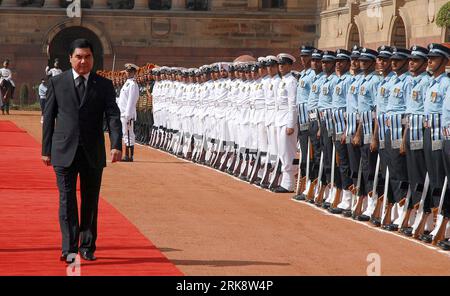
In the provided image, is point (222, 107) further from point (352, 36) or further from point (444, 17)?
point (352, 36)

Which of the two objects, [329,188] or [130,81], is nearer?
[329,188]

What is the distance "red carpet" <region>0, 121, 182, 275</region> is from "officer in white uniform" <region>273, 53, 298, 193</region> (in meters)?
3.68

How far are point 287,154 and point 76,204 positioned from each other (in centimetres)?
946

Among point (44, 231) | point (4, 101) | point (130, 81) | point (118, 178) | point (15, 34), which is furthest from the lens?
point (15, 34)

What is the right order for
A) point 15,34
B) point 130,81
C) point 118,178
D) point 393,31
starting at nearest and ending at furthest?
point 118,178 < point 130,81 < point 393,31 < point 15,34

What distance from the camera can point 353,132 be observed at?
1808 cm

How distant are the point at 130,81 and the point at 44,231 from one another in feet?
51.0

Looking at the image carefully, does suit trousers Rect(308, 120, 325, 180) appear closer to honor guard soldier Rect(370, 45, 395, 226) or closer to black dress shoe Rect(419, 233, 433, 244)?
honor guard soldier Rect(370, 45, 395, 226)

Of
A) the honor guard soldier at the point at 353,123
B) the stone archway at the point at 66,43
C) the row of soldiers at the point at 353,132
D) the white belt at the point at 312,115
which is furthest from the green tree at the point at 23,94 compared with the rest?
the honor guard soldier at the point at 353,123

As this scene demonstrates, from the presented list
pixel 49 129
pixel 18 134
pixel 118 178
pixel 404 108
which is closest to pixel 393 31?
pixel 18 134

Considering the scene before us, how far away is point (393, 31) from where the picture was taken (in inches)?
1785

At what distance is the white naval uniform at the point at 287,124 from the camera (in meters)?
21.8

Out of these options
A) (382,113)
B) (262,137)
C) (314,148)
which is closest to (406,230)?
(382,113)
